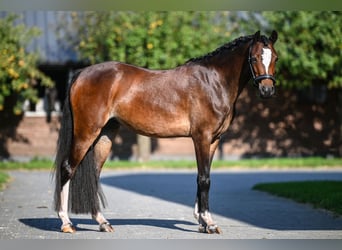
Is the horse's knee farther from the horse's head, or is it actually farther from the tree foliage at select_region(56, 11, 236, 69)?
the tree foliage at select_region(56, 11, 236, 69)

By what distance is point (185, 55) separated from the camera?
2398 cm

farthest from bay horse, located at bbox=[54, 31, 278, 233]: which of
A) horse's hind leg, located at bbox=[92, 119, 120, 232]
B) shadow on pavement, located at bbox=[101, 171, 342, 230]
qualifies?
shadow on pavement, located at bbox=[101, 171, 342, 230]

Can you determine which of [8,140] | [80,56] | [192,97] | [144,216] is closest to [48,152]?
[8,140]

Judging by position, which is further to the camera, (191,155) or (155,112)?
(191,155)

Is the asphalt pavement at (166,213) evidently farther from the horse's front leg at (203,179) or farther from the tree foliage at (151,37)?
the tree foliage at (151,37)

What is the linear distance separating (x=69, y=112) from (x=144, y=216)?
2.30 m

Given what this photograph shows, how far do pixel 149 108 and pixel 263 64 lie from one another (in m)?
1.69

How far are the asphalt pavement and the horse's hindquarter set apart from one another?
1.43 metres

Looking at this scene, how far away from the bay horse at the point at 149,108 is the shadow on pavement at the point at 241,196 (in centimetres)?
107

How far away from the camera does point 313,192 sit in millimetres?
13055

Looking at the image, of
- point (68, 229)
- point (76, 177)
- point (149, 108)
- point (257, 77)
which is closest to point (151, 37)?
point (149, 108)

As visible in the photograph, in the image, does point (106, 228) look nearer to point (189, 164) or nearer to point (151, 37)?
point (189, 164)

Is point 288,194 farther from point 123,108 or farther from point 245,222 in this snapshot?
point 123,108

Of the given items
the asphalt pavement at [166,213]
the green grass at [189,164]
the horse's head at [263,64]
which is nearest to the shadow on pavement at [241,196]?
the asphalt pavement at [166,213]
